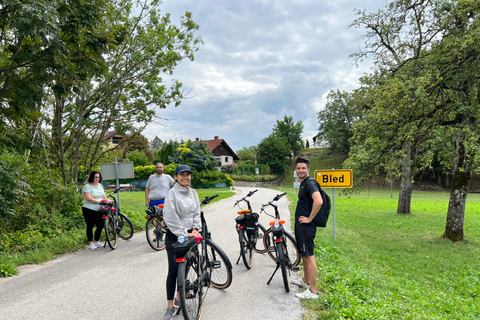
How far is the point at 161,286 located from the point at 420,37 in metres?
11.3

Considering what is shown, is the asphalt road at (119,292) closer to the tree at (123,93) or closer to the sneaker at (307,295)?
the sneaker at (307,295)

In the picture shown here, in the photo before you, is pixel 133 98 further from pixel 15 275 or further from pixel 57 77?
pixel 15 275

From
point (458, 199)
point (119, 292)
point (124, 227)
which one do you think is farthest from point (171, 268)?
point (458, 199)

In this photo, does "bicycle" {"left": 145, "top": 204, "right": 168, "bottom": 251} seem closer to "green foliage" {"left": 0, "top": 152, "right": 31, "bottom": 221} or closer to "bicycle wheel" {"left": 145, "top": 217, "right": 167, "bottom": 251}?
"bicycle wheel" {"left": 145, "top": 217, "right": 167, "bottom": 251}

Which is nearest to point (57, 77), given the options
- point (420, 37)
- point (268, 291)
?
point (268, 291)

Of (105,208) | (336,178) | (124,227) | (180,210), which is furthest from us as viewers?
(336,178)

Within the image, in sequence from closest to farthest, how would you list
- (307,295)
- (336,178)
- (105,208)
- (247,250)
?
(307,295) < (247,250) < (105,208) < (336,178)

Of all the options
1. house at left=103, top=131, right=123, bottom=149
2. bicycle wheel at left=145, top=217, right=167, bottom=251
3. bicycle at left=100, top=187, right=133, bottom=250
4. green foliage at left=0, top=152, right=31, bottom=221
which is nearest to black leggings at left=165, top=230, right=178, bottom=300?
bicycle wheel at left=145, top=217, right=167, bottom=251

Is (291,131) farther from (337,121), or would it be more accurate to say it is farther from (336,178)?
(336,178)

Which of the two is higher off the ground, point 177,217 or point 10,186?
point 10,186

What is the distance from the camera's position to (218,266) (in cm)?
402

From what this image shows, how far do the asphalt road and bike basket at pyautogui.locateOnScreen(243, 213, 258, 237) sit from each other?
659 millimetres

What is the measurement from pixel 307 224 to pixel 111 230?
4916 millimetres

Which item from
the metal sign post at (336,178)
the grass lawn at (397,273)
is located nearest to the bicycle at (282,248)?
the grass lawn at (397,273)
